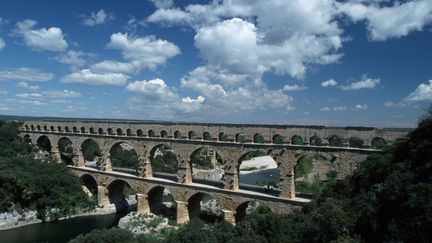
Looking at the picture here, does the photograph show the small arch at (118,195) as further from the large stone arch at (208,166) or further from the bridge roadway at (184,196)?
the large stone arch at (208,166)

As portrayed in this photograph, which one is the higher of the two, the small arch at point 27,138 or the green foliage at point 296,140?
the green foliage at point 296,140

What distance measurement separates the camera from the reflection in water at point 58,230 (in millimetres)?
27328

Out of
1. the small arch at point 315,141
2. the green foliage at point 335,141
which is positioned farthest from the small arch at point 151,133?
the green foliage at point 335,141

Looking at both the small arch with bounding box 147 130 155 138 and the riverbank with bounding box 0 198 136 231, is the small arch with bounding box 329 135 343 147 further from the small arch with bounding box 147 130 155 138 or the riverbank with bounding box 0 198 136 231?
the riverbank with bounding box 0 198 136 231

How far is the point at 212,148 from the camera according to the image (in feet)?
88.7

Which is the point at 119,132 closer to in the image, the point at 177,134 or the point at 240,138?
the point at 177,134

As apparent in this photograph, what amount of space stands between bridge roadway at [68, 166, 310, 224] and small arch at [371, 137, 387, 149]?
15.2 ft

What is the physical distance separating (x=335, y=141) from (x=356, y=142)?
55.1 inches

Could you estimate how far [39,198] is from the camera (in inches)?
1244

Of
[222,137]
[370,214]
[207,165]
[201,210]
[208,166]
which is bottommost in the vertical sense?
[201,210]

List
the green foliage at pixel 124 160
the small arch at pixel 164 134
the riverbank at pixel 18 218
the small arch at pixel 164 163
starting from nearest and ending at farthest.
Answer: the riverbank at pixel 18 218
the small arch at pixel 164 134
the green foliage at pixel 124 160
the small arch at pixel 164 163

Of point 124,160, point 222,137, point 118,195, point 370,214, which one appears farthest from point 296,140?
point 124,160

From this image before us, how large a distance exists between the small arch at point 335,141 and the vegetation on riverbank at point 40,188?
63.1ft

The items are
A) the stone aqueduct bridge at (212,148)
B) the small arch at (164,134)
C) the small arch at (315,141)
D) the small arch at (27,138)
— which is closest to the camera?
the stone aqueduct bridge at (212,148)
